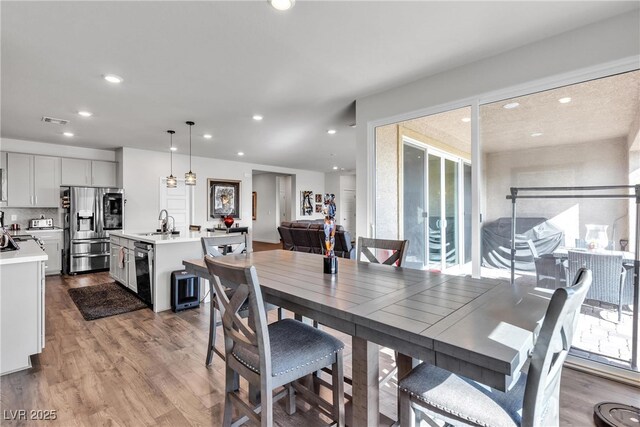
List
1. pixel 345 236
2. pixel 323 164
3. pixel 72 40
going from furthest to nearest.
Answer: pixel 323 164 < pixel 345 236 < pixel 72 40

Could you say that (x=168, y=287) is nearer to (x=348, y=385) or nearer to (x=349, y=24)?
(x=348, y=385)

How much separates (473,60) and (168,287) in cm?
408

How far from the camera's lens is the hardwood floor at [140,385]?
1792mm

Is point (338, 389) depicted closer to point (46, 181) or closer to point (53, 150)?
point (46, 181)

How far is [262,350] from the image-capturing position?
1227mm

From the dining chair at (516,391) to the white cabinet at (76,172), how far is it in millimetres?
7185

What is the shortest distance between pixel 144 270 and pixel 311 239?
274cm

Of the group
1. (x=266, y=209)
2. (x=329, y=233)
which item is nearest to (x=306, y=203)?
(x=266, y=209)

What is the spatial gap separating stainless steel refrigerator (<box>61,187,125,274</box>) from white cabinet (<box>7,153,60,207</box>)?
264mm

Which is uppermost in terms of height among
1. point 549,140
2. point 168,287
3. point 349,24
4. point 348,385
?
point 349,24

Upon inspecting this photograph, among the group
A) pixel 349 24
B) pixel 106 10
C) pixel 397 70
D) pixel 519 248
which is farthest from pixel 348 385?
pixel 106 10

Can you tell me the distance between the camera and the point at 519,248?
2.68 metres

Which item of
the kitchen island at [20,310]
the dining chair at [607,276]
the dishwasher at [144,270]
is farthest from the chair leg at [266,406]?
the dishwasher at [144,270]

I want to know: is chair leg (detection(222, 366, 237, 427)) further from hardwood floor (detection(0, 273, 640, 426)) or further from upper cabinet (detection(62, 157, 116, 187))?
upper cabinet (detection(62, 157, 116, 187))
